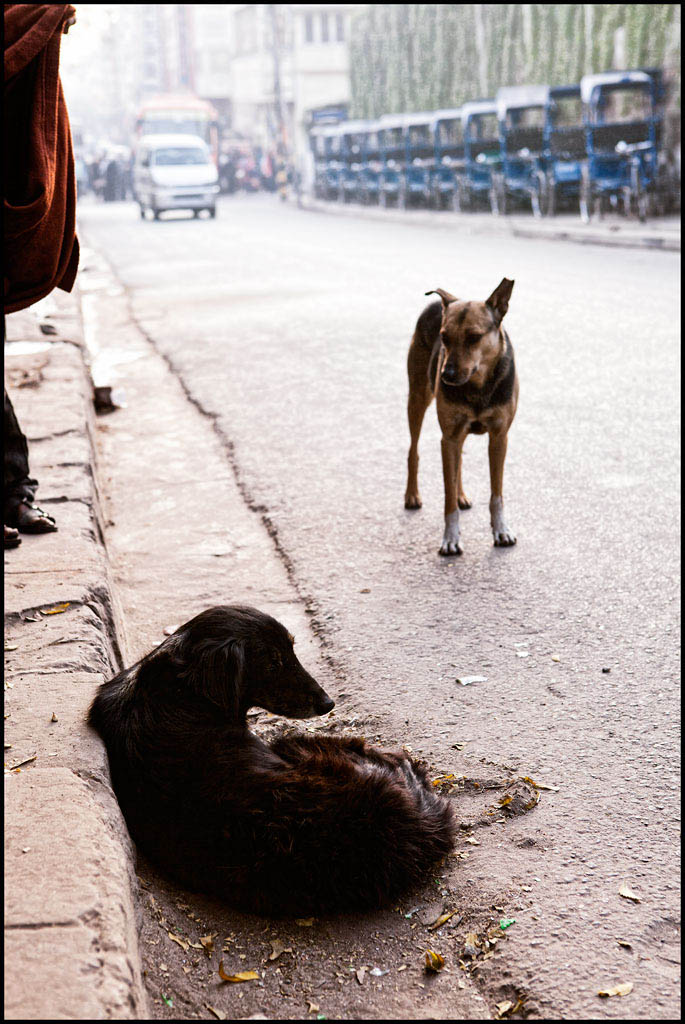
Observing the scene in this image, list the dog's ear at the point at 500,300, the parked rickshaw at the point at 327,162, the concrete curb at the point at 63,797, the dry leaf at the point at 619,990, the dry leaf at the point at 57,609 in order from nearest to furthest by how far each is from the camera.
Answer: the concrete curb at the point at 63,797, the dry leaf at the point at 619,990, the dry leaf at the point at 57,609, the dog's ear at the point at 500,300, the parked rickshaw at the point at 327,162

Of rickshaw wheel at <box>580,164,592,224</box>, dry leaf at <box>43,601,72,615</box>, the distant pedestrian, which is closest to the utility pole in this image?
rickshaw wheel at <box>580,164,592,224</box>

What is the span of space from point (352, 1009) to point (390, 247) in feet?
56.1

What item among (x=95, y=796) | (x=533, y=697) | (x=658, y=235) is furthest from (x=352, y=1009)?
(x=658, y=235)

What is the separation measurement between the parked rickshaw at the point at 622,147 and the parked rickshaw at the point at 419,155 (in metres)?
6.90

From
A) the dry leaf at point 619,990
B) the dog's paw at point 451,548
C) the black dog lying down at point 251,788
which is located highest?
the black dog lying down at point 251,788

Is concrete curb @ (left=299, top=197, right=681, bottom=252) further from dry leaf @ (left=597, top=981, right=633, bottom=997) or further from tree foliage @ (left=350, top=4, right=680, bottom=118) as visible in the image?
dry leaf @ (left=597, top=981, right=633, bottom=997)

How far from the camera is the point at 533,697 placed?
3.44 metres

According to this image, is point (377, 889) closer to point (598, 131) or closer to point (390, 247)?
point (390, 247)

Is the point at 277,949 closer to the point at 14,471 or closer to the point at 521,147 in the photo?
the point at 14,471

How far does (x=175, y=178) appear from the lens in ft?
100

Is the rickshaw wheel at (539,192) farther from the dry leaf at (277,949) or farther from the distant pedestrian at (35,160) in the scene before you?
the dry leaf at (277,949)

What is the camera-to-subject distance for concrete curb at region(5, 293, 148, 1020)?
70.0 inches

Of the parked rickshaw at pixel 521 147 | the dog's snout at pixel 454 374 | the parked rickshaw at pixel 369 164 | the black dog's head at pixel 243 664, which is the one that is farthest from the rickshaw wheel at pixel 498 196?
the black dog's head at pixel 243 664

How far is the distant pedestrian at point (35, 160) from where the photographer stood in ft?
8.27
